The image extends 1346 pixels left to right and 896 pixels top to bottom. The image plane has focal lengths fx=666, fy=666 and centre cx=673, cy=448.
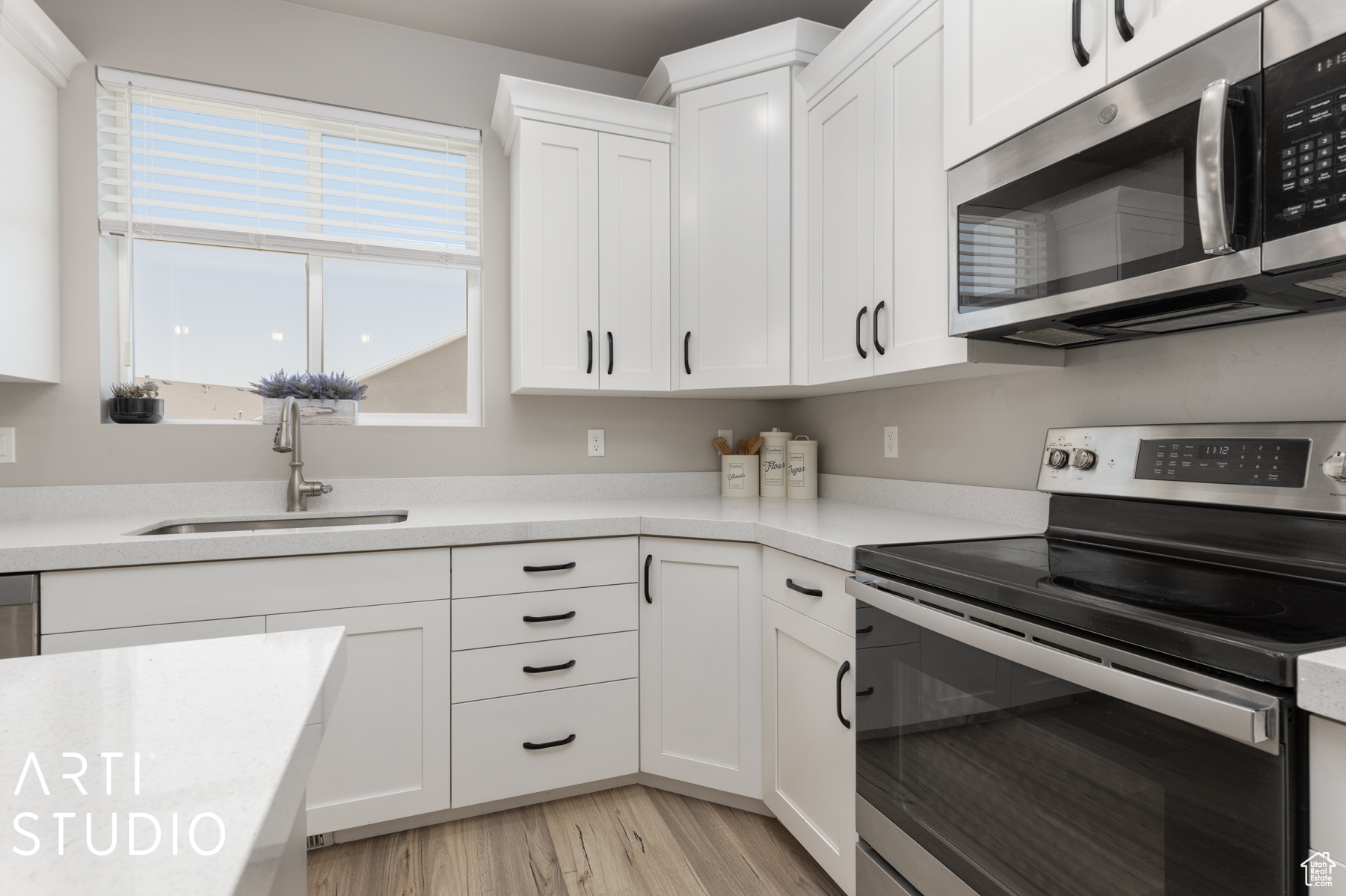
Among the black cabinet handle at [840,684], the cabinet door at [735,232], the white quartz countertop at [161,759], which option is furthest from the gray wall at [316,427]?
the white quartz countertop at [161,759]

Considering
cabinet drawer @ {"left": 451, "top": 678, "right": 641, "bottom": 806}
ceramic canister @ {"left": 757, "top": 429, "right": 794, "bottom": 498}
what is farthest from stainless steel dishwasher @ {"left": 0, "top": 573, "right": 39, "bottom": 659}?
ceramic canister @ {"left": 757, "top": 429, "right": 794, "bottom": 498}

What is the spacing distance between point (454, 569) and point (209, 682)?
125 centimetres

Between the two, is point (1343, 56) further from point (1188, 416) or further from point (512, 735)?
point (512, 735)

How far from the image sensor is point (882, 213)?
70.2 inches

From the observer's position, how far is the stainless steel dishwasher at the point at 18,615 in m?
1.49

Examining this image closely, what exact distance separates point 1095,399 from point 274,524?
7.85ft

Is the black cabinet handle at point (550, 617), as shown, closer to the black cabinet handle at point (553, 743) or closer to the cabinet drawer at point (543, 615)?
the cabinet drawer at point (543, 615)

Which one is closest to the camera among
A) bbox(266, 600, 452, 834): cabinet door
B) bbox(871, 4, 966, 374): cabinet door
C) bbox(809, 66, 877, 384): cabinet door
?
bbox(871, 4, 966, 374): cabinet door

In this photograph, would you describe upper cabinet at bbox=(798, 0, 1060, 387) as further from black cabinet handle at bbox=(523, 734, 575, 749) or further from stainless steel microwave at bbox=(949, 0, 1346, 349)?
black cabinet handle at bbox=(523, 734, 575, 749)

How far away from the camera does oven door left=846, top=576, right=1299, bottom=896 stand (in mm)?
746

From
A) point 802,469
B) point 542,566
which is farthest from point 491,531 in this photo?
point 802,469

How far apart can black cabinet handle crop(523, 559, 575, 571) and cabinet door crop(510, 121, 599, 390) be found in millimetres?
660

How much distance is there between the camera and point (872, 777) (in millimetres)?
1394

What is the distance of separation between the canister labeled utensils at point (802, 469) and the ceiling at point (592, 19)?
156cm
